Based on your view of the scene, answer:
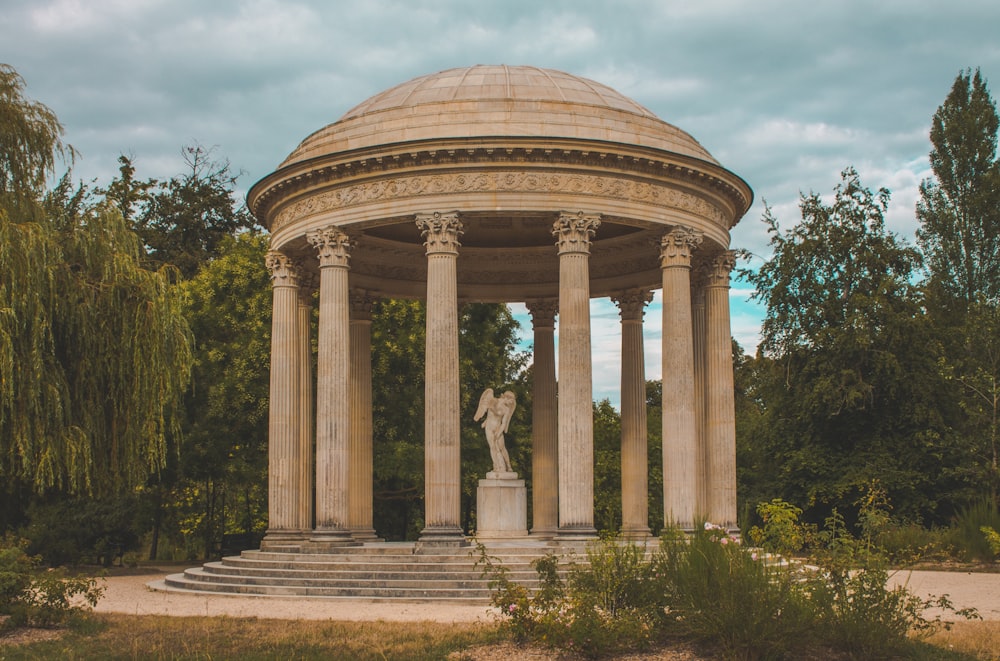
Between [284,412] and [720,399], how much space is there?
17.5 metres

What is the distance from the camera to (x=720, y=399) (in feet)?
150

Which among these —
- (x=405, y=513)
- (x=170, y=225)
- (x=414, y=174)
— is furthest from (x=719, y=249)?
(x=170, y=225)

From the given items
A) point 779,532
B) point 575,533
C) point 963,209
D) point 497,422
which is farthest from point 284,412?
point 963,209

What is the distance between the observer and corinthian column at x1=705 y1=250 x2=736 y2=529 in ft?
148

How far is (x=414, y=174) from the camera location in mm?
41531

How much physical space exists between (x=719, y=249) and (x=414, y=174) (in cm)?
1323

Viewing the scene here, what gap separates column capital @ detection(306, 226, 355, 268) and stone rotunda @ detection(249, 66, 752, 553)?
72mm

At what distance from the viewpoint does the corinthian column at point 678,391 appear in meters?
41.7

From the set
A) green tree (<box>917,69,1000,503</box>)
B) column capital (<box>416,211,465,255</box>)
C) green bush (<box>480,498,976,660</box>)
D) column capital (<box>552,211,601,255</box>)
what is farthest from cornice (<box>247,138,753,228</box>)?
green tree (<box>917,69,1000,503</box>)

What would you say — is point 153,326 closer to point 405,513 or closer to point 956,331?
point 405,513

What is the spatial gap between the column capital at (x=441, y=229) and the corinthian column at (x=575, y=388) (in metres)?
3.74

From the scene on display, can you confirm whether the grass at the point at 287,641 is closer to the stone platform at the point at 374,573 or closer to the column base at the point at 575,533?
the stone platform at the point at 374,573

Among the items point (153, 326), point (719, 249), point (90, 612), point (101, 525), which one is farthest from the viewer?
point (101, 525)

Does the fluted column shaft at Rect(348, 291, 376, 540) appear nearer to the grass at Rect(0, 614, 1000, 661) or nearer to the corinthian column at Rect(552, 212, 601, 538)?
the corinthian column at Rect(552, 212, 601, 538)
